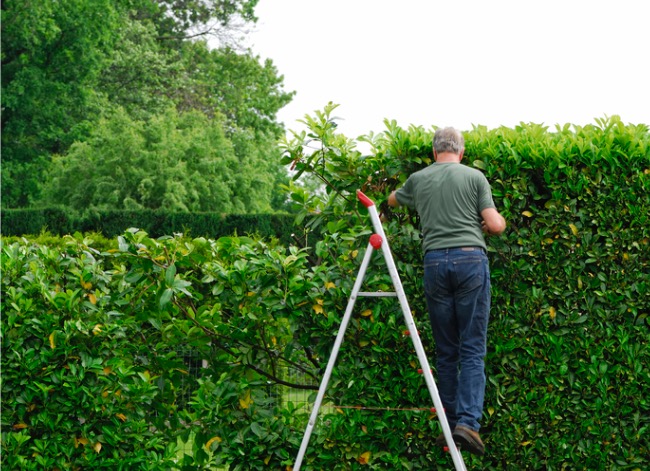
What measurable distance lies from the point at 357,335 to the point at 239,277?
0.91 m

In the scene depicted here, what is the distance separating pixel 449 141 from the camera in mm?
5117

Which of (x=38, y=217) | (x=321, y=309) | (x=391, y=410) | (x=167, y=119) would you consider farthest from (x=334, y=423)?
(x=167, y=119)

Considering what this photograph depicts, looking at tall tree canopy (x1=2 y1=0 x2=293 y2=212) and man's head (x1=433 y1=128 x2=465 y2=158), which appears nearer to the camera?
man's head (x1=433 y1=128 x2=465 y2=158)

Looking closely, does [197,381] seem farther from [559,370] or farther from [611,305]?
[611,305]

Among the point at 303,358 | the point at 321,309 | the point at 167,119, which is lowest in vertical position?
the point at 303,358

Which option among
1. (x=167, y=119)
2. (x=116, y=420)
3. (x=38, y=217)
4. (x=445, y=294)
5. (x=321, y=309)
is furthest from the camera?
(x=167, y=119)

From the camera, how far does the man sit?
4848mm

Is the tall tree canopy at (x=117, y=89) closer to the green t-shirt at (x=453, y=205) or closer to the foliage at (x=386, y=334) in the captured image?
the foliage at (x=386, y=334)

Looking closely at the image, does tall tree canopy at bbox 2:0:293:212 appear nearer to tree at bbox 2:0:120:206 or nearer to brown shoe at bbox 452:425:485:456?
tree at bbox 2:0:120:206

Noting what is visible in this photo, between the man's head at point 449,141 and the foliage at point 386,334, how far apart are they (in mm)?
354

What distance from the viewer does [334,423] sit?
5.41 metres

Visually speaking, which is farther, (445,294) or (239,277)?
(239,277)

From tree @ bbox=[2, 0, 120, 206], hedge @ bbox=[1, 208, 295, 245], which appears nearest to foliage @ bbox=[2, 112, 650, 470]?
hedge @ bbox=[1, 208, 295, 245]

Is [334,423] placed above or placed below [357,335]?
below
